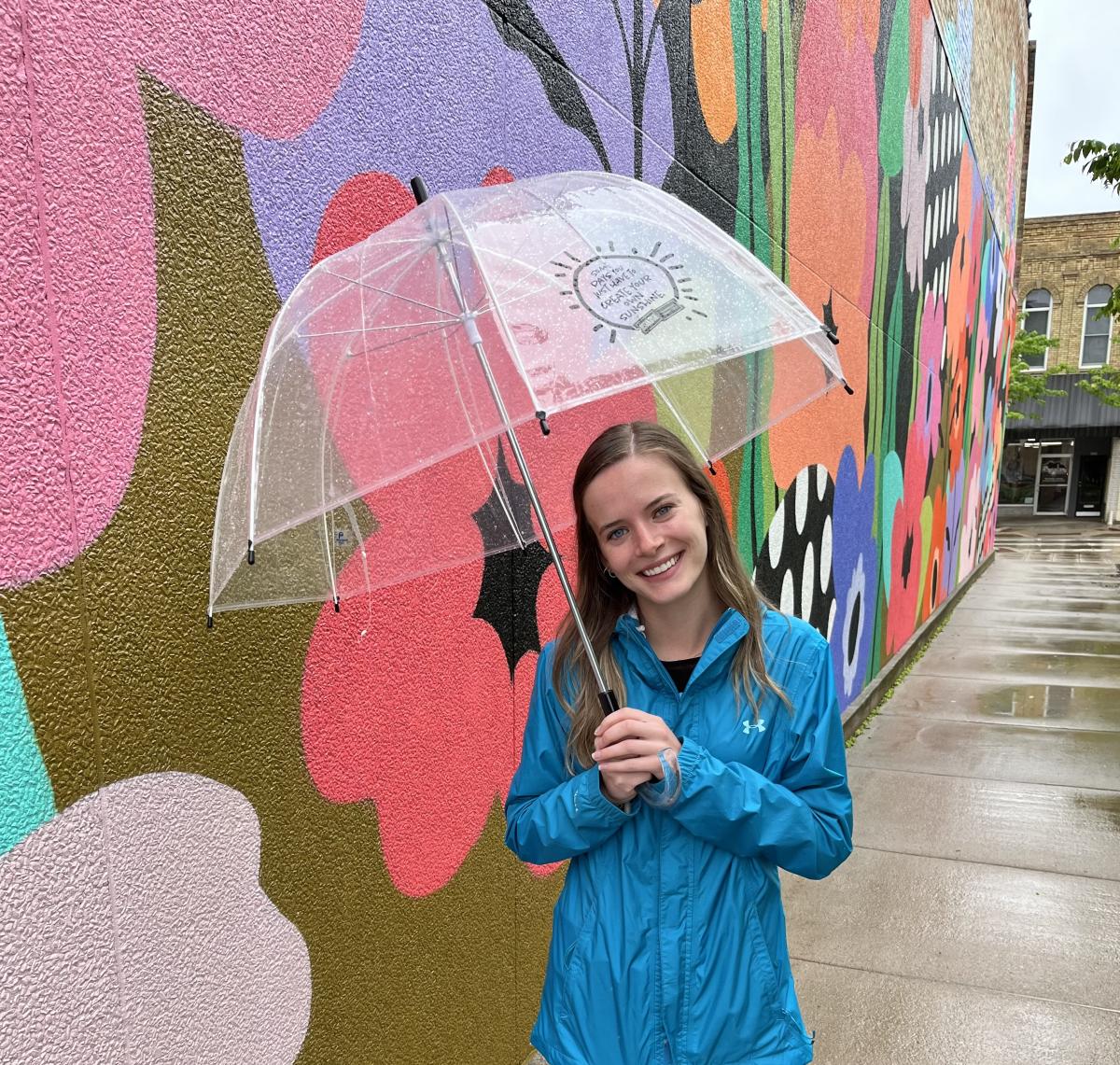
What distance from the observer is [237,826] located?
72.8 inches

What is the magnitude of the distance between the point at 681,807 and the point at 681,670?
1.04 ft

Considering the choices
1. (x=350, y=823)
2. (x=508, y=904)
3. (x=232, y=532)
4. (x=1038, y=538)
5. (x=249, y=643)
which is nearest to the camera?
(x=232, y=532)

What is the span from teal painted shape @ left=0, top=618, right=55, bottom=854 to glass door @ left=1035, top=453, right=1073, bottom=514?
41.4 m

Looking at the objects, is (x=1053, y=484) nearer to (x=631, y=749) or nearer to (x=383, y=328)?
(x=631, y=749)

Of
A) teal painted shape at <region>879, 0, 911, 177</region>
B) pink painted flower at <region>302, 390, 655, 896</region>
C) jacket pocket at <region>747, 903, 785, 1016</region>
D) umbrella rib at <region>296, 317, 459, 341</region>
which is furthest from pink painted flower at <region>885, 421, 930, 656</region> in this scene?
umbrella rib at <region>296, 317, 459, 341</region>

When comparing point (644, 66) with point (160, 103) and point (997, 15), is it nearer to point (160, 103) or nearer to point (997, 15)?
point (160, 103)

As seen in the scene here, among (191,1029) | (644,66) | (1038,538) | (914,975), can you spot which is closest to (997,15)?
(644,66)

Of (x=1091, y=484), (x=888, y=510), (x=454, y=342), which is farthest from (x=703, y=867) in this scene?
(x=1091, y=484)

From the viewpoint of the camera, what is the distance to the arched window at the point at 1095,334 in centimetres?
3294

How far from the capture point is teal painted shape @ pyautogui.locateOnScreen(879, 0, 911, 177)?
6.69 m

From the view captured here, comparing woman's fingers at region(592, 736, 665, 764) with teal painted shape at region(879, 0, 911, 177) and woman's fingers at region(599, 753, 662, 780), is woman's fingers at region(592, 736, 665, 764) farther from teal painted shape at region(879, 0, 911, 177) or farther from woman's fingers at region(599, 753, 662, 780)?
teal painted shape at region(879, 0, 911, 177)

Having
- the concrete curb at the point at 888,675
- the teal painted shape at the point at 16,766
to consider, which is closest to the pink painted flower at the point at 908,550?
the concrete curb at the point at 888,675

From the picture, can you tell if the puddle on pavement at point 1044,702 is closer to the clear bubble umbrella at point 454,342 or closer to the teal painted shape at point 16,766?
the clear bubble umbrella at point 454,342

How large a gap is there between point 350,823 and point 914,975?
2530mm
